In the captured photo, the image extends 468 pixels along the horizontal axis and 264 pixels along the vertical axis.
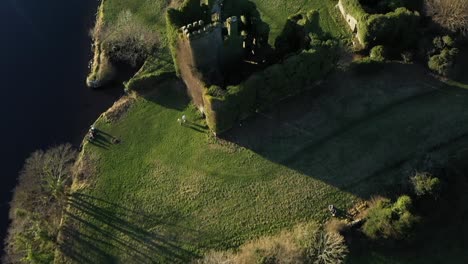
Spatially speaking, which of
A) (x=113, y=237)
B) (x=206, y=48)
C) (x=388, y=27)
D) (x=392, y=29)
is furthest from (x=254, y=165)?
(x=392, y=29)

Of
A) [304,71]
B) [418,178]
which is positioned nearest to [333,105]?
[304,71]

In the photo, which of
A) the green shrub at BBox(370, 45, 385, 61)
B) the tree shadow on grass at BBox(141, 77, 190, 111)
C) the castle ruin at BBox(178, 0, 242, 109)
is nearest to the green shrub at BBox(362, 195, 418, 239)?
the green shrub at BBox(370, 45, 385, 61)

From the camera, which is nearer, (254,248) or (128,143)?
(254,248)

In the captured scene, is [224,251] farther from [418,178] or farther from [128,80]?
[128,80]

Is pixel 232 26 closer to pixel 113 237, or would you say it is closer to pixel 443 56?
pixel 443 56

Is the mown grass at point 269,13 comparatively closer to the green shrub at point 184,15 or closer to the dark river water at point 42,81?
the dark river water at point 42,81
